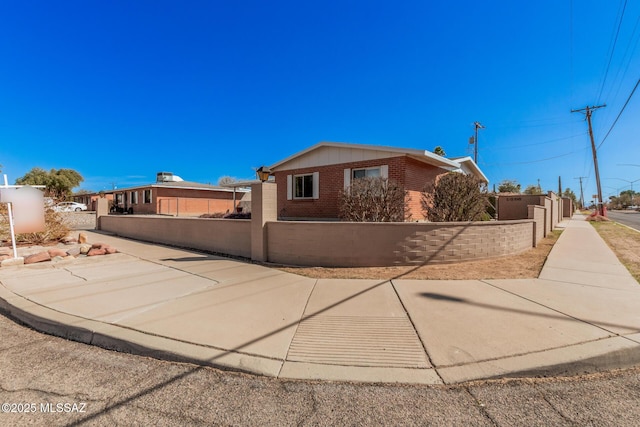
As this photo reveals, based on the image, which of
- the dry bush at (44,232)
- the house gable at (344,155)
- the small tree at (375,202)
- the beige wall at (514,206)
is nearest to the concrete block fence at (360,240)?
the small tree at (375,202)

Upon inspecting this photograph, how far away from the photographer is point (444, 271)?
614 cm

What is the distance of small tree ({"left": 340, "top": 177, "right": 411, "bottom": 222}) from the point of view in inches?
330

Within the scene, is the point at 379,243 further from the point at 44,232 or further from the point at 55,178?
the point at 55,178

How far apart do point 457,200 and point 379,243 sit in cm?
371

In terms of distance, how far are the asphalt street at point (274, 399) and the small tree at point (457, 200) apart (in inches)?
249

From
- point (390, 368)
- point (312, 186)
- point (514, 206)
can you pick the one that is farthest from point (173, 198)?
point (390, 368)

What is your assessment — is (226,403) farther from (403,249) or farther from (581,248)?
(581,248)

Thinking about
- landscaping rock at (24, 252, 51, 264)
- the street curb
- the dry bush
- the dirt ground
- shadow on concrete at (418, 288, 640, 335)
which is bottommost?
the street curb

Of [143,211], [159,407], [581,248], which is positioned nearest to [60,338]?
[159,407]

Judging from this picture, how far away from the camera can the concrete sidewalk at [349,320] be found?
9.12 ft

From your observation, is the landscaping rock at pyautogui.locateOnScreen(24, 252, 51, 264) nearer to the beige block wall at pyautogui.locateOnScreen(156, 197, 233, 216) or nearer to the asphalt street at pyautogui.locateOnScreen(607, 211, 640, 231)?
the beige block wall at pyautogui.locateOnScreen(156, 197, 233, 216)

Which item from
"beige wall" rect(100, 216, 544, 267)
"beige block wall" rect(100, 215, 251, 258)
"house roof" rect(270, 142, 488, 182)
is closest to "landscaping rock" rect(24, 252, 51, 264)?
"beige block wall" rect(100, 215, 251, 258)

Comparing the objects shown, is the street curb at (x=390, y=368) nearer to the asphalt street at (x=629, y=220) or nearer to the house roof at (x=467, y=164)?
the house roof at (x=467, y=164)

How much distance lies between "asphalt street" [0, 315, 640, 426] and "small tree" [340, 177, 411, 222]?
5909 millimetres
